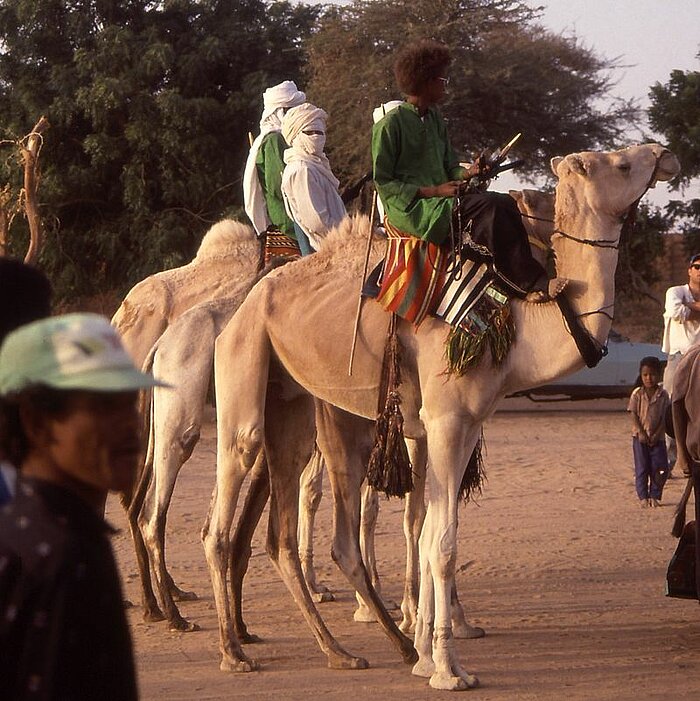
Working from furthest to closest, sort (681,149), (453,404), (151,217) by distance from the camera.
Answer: (681,149) → (151,217) → (453,404)

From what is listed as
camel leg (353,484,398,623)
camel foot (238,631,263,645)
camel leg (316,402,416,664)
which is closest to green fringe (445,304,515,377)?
camel leg (316,402,416,664)

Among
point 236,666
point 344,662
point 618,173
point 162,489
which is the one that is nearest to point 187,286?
point 162,489

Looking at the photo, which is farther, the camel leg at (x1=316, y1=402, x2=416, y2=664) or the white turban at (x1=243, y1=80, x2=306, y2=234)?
A: the white turban at (x1=243, y1=80, x2=306, y2=234)

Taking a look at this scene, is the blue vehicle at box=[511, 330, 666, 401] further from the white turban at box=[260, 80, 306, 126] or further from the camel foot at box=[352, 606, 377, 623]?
the camel foot at box=[352, 606, 377, 623]

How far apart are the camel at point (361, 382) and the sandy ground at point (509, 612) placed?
0.31 m

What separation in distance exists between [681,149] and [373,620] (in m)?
24.8

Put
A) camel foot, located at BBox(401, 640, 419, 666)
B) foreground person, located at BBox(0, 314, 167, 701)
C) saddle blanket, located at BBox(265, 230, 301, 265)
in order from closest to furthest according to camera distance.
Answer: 1. foreground person, located at BBox(0, 314, 167, 701)
2. camel foot, located at BBox(401, 640, 419, 666)
3. saddle blanket, located at BBox(265, 230, 301, 265)

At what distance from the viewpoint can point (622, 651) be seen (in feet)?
24.6

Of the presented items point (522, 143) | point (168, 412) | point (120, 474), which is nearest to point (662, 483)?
point (168, 412)

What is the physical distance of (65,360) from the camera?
8.13 ft

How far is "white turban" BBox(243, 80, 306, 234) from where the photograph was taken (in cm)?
960

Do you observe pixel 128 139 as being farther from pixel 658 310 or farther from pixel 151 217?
pixel 658 310

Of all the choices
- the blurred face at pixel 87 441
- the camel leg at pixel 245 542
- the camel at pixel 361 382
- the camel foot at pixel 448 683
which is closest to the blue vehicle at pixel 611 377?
the camel leg at pixel 245 542

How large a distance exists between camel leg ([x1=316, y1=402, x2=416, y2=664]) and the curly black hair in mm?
1984
